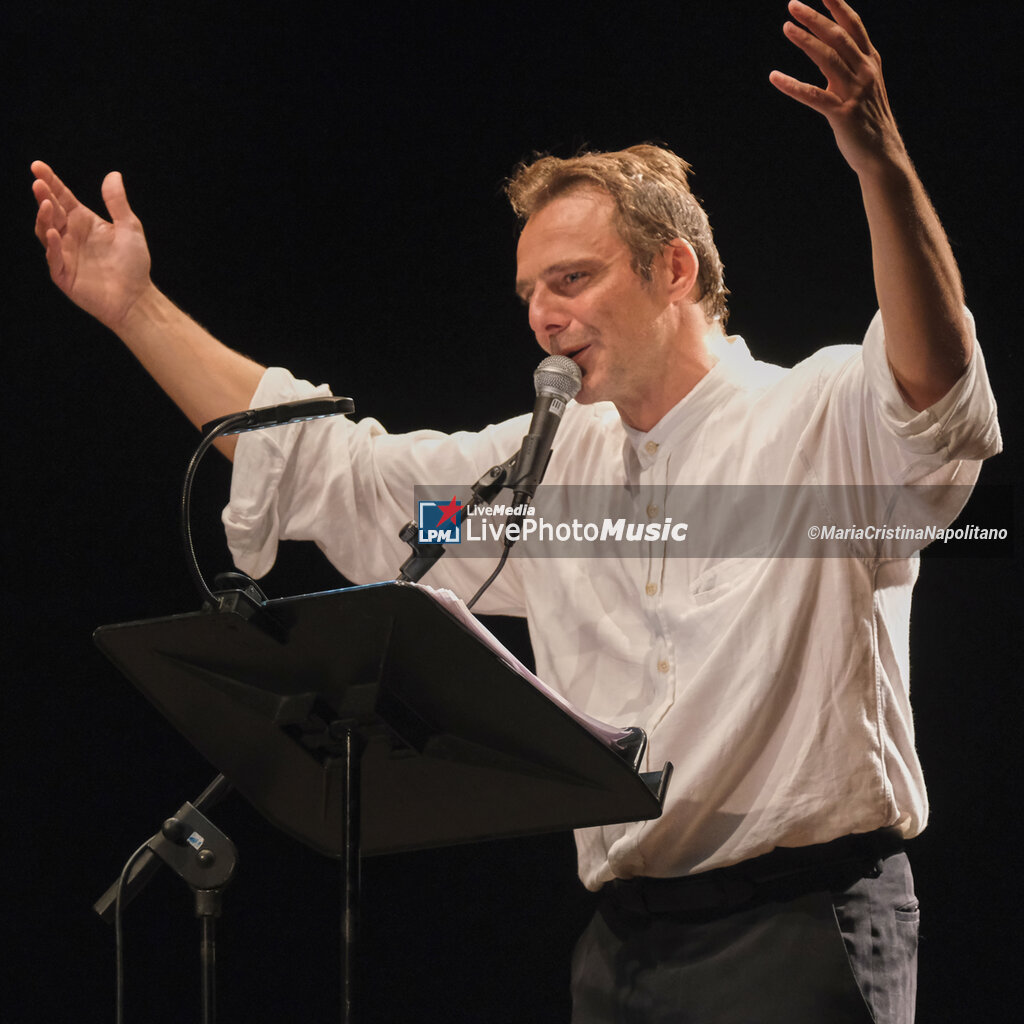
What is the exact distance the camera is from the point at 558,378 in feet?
5.98

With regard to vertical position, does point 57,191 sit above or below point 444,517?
above

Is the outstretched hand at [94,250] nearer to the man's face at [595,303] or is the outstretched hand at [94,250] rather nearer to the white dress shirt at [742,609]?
the white dress shirt at [742,609]

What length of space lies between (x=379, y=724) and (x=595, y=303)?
3.48 feet

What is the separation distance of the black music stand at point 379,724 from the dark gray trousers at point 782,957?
44 cm

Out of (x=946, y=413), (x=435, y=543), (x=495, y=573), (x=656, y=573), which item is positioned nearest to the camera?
(x=946, y=413)

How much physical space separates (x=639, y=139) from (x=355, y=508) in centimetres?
105

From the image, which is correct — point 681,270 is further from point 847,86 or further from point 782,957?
point 782,957

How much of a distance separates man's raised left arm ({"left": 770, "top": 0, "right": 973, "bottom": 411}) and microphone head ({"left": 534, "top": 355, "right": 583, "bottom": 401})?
1.65 ft

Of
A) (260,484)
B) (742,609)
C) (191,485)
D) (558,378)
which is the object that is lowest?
(742,609)

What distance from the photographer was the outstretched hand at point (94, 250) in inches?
85.4

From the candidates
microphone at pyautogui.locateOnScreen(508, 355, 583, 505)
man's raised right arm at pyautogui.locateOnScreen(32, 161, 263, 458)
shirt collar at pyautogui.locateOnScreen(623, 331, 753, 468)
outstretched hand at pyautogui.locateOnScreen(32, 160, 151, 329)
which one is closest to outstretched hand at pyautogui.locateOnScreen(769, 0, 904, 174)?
microphone at pyautogui.locateOnScreen(508, 355, 583, 505)

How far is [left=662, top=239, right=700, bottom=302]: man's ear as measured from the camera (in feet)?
7.12

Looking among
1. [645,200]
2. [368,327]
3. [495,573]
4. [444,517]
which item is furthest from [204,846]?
[368,327]

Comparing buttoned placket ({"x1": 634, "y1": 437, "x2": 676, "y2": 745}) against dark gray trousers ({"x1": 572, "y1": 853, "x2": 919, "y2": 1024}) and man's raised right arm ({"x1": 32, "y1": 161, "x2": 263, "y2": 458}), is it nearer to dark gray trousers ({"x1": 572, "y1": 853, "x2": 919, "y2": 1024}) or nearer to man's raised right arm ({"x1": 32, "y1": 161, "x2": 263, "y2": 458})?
dark gray trousers ({"x1": 572, "y1": 853, "x2": 919, "y2": 1024})
